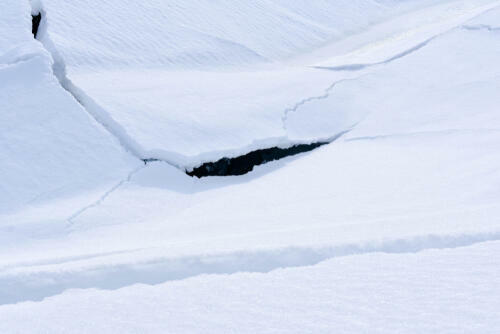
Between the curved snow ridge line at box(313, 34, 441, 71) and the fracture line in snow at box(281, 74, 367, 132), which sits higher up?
the curved snow ridge line at box(313, 34, 441, 71)

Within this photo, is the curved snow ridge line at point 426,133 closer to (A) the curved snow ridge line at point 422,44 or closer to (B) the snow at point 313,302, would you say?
(A) the curved snow ridge line at point 422,44

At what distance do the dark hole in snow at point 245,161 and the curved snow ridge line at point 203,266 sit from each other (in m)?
1.35

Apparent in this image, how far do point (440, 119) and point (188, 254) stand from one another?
210cm

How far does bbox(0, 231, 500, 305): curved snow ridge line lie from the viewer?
5.02ft

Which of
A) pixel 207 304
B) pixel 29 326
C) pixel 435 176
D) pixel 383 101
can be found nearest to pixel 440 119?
pixel 383 101

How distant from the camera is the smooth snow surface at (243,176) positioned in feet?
4.30

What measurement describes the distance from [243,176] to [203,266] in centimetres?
145

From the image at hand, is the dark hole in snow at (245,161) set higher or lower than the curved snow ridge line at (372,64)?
lower

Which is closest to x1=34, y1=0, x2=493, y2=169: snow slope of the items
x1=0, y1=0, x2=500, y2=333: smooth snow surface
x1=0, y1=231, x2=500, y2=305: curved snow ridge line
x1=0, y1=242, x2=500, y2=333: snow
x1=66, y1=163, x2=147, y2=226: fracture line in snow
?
x1=0, y1=0, x2=500, y2=333: smooth snow surface

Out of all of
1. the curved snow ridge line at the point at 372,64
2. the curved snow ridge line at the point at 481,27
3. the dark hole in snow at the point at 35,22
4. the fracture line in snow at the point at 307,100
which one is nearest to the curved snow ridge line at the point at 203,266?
the fracture line in snow at the point at 307,100

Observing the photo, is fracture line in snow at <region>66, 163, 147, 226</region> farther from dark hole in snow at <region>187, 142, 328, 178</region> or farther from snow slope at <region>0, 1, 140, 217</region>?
dark hole in snow at <region>187, 142, 328, 178</region>

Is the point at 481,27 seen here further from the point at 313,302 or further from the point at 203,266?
the point at 313,302

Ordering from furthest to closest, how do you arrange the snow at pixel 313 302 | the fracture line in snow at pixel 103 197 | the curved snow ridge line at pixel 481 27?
the curved snow ridge line at pixel 481 27 → the fracture line in snow at pixel 103 197 → the snow at pixel 313 302

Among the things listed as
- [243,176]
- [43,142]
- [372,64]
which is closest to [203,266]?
[243,176]
